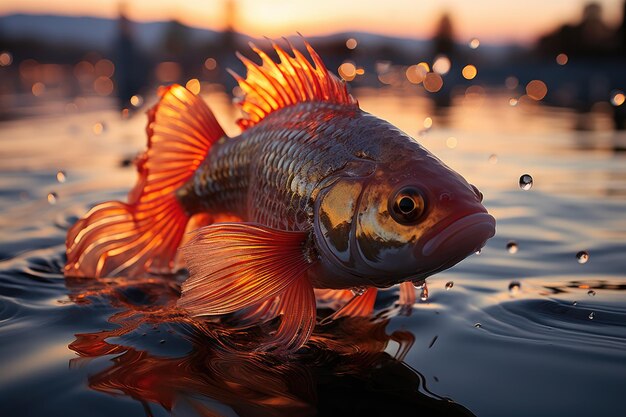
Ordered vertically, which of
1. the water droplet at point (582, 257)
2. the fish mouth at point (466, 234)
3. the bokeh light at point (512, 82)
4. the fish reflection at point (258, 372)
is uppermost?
the bokeh light at point (512, 82)

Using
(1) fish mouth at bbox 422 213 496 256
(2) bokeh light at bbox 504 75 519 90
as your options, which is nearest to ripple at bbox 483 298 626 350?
(1) fish mouth at bbox 422 213 496 256

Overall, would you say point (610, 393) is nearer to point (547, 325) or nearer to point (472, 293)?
point (547, 325)

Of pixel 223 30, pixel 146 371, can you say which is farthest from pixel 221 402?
pixel 223 30

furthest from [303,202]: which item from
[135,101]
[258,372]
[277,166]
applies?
[135,101]

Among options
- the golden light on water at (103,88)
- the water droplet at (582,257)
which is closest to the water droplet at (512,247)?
the water droplet at (582,257)

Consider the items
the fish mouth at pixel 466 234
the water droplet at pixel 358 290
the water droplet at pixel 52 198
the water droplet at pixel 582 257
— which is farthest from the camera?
the water droplet at pixel 52 198

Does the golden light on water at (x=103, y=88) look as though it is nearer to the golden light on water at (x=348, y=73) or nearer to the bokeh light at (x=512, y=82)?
the bokeh light at (x=512, y=82)
